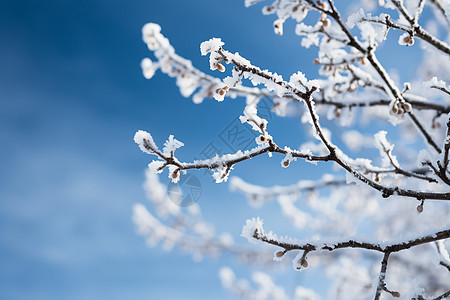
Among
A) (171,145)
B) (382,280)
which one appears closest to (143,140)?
(171,145)

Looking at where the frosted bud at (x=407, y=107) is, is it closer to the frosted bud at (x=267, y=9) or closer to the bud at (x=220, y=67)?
the frosted bud at (x=267, y=9)

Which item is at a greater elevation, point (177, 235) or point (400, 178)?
point (177, 235)

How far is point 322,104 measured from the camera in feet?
9.02

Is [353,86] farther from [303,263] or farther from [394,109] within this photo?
[303,263]

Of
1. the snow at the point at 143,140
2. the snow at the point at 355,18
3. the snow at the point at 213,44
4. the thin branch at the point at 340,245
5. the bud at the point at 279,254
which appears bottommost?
the bud at the point at 279,254

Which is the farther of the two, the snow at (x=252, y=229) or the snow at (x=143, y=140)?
the snow at (x=252, y=229)

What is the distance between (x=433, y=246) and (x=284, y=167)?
3.33 feet

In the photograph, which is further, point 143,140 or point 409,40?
point 409,40

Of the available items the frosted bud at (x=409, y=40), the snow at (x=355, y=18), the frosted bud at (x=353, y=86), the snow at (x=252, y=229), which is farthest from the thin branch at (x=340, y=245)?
the frosted bud at (x=353, y=86)

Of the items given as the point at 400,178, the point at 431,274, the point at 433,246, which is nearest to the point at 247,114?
the point at 433,246

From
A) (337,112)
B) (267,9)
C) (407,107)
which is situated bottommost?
(407,107)

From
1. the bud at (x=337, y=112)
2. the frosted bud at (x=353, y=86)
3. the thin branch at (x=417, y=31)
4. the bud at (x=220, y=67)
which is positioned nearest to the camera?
the bud at (x=220, y=67)

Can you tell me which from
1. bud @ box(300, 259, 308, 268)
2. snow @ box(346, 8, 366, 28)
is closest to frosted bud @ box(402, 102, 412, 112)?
snow @ box(346, 8, 366, 28)

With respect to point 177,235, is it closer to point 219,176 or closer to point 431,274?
point 431,274
